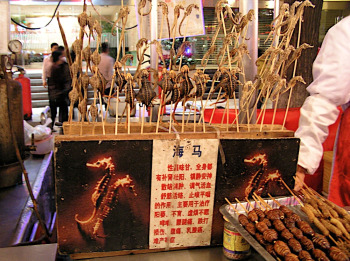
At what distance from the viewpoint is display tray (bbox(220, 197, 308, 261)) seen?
1.16 metres

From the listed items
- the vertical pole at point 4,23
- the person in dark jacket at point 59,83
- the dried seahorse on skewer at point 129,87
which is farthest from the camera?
the person in dark jacket at point 59,83

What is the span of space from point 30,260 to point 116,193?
489mm

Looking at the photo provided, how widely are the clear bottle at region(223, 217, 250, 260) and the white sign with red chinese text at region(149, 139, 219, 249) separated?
11 centimetres

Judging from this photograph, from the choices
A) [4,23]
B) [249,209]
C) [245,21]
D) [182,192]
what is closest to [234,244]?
[249,209]

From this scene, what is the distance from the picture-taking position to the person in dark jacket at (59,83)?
694 centimetres

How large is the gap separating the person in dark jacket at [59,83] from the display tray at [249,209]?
Result: 20.6 feet

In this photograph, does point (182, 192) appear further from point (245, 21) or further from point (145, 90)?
point (245, 21)

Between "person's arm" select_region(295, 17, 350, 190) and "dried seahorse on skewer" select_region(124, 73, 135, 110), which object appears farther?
"person's arm" select_region(295, 17, 350, 190)

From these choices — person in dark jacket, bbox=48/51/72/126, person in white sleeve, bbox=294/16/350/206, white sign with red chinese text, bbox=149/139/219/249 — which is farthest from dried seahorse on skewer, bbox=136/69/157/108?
person in dark jacket, bbox=48/51/72/126

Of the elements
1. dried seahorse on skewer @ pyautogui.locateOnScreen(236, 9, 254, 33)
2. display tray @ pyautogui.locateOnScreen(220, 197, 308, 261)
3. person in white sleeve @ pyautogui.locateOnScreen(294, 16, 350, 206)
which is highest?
dried seahorse on skewer @ pyautogui.locateOnScreen(236, 9, 254, 33)

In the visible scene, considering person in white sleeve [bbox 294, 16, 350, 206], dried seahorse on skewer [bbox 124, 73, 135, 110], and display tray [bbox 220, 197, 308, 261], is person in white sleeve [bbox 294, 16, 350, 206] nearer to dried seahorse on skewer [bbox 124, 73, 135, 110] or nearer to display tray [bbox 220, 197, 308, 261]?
display tray [bbox 220, 197, 308, 261]

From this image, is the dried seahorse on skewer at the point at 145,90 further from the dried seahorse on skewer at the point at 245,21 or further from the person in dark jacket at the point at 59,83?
the person in dark jacket at the point at 59,83

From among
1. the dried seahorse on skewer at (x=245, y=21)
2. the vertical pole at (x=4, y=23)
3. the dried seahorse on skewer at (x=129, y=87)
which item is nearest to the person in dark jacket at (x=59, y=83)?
the vertical pole at (x=4, y=23)

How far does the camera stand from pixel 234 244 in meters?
1.40
